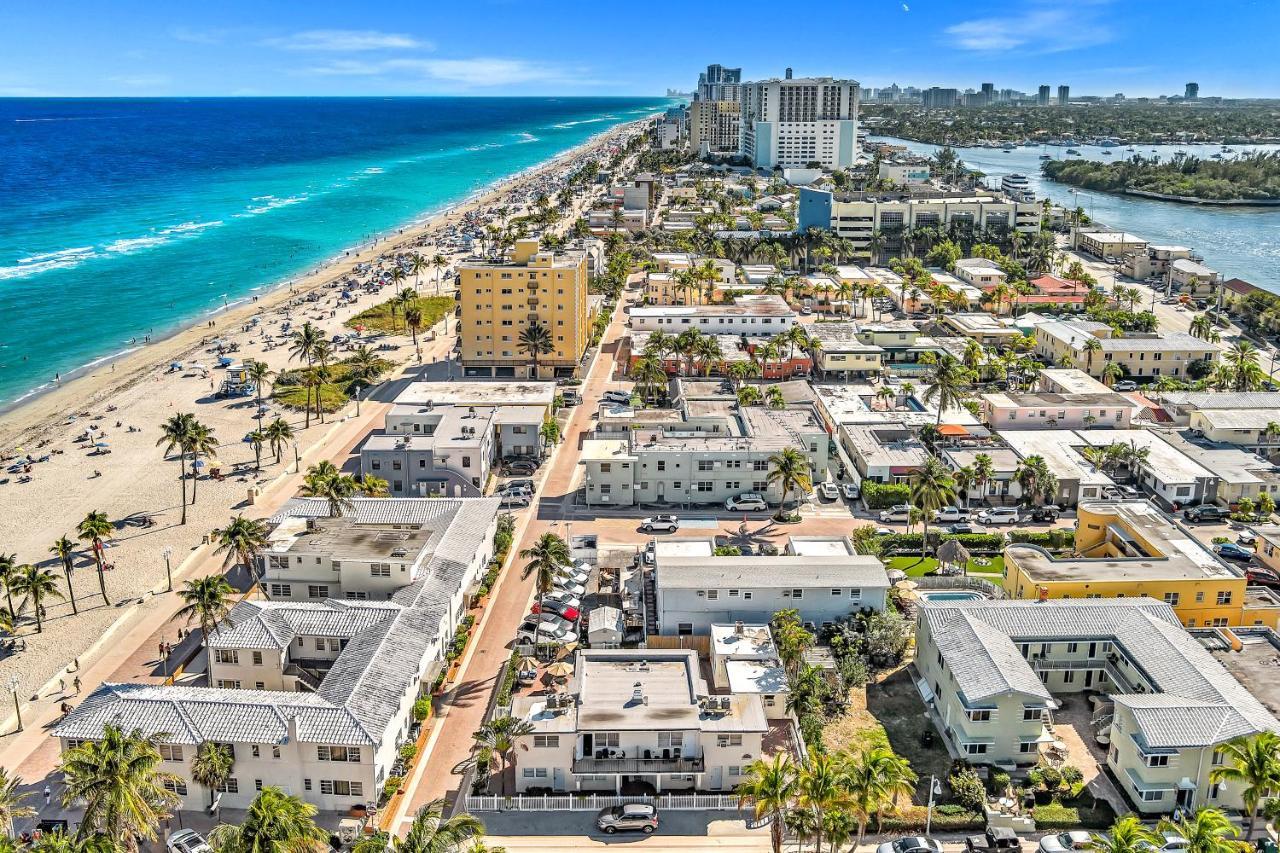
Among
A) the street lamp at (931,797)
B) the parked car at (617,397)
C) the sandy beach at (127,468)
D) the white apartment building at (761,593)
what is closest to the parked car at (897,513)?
the white apartment building at (761,593)

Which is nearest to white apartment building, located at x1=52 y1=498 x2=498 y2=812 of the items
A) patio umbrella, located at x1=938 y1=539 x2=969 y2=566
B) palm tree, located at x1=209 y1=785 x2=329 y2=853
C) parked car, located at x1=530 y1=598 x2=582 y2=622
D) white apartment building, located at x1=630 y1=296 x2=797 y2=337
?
parked car, located at x1=530 y1=598 x2=582 y2=622

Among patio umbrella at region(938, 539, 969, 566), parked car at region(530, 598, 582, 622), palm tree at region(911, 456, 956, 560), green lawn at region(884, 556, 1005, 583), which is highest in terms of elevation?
palm tree at region(911, 456, 956, 560)

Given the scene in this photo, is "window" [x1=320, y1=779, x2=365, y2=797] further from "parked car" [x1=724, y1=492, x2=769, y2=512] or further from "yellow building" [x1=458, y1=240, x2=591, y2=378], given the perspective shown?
"yellow building" [x1=458, y1=240, x2=591, y2=378]

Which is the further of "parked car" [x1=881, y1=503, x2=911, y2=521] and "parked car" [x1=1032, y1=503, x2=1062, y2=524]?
"parked car" [x1=881, y1=503, x2=911, y2=521]

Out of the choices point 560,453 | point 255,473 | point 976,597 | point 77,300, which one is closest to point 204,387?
point 255,473

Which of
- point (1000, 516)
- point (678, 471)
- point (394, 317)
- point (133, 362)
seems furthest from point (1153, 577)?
point (133, 362)

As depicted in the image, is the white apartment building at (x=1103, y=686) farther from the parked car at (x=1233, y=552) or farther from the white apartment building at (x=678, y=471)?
the white apartment building at (x=678, y=471)

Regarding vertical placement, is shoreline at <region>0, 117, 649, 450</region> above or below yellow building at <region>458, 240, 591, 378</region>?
below
